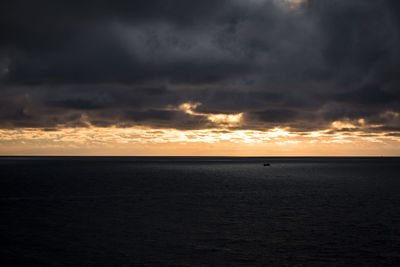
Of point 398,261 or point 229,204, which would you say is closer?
point 398,261

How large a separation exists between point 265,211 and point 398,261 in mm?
26001

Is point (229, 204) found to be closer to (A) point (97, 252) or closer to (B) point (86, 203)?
(B) point (86, 203)

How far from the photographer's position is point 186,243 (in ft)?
111

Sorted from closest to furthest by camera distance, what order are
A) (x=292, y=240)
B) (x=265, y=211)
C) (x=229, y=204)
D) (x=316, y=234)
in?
(x=292, y=240) < (x=316, y=234) < (x=265, y=211) < (x=229, y=204)

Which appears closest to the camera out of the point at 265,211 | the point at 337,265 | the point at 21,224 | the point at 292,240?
the point at 337,265

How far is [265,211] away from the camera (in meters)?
53.2

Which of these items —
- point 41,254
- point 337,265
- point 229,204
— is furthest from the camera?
point 229,204

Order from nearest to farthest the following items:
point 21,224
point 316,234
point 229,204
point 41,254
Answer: point 41,254, point 316,234, point 21,224, point 229,204

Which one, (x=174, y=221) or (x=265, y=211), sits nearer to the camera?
(x=174, y=221)

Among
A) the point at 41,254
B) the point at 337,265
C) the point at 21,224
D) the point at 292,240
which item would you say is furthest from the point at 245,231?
the point at 21,224

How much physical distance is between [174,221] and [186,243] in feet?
35.8

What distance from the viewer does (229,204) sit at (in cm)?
6144

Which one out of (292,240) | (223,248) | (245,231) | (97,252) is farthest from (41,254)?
(292,240)

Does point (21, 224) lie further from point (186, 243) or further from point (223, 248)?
point (223, 248)
